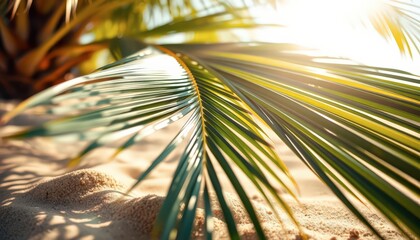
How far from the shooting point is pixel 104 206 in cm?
79

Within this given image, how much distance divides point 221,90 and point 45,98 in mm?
449

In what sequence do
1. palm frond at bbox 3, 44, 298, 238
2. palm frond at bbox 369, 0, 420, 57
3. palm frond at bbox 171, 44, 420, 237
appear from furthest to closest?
1. palm frond at bbox 369, 0, 420, 57
2. palm frond at bbox 171, 44, 420, 237
3. palm frond at bbox 3, 44, 298, 238

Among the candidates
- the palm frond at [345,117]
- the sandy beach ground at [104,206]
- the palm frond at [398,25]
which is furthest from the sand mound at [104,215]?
the palm frond at [398,25]

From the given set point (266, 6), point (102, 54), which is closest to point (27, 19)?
point (102, 54)

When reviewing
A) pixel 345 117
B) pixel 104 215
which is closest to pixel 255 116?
pixel 345 117

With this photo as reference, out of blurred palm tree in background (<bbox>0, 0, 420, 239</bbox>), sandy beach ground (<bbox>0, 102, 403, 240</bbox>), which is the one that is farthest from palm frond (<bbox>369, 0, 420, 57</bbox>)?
sandy beach ground (<bbox>0, 102, 403, 240</bbox>)

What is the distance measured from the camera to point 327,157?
645mm

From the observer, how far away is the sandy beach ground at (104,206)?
2.24ft

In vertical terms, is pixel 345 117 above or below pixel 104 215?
above

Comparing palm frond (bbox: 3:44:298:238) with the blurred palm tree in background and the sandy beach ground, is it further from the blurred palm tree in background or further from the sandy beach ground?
the sandy beach ground

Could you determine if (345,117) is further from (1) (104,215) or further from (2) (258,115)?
(1) (104,215)

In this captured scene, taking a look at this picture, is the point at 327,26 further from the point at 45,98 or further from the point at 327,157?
the point at 45,98

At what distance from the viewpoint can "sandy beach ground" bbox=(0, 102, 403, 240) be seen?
683mm

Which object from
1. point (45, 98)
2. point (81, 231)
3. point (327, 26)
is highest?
point (327, 26)
